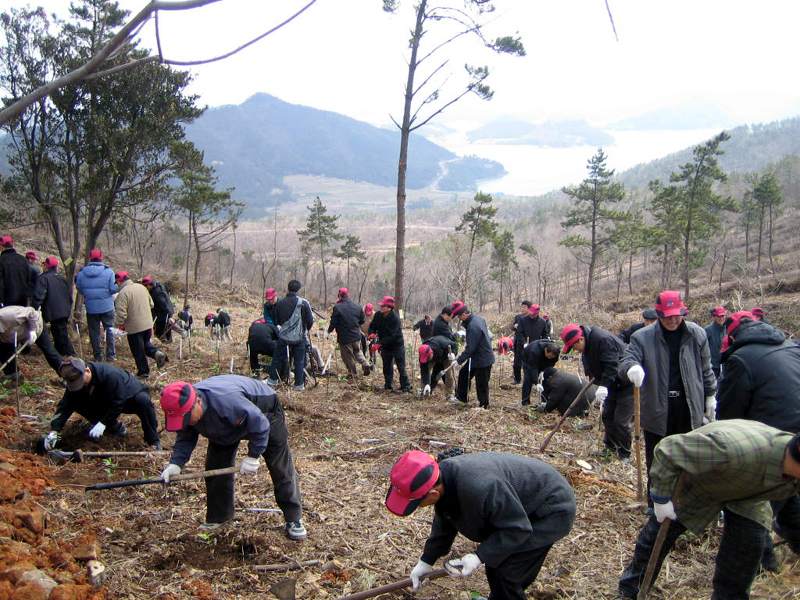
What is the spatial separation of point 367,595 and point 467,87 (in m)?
13.6

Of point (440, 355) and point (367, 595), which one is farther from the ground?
point (440, 355)

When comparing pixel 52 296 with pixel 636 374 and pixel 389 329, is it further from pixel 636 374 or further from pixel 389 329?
pixel 636 374

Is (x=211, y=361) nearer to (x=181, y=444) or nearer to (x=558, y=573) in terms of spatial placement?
(x=181, y=444)

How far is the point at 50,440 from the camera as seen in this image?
4898 mm

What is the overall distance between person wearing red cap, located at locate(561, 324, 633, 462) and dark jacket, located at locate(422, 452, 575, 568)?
109 inches

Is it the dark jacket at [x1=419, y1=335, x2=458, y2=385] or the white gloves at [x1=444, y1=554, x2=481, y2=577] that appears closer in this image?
the white gloves at [x1=444, y1=554, x2=481, y2=577]

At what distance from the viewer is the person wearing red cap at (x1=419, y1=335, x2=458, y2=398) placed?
27.2ft

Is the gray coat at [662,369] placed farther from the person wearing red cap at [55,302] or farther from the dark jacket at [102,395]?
the person wearing red cap at [55,302]

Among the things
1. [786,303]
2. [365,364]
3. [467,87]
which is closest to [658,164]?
[786,303]

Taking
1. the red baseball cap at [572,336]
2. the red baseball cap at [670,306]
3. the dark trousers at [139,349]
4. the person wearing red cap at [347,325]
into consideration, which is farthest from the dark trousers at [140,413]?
the red baseball cap at [670,306]

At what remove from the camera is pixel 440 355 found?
28.1 feet

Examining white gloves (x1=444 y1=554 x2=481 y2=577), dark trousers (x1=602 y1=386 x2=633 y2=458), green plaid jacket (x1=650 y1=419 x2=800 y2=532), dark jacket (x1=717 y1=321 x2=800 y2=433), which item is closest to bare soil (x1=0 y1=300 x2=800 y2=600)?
dark trousers (x1=602 y1=386 x2=633 y2=458)

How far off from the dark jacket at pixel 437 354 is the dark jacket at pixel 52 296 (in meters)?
5.21

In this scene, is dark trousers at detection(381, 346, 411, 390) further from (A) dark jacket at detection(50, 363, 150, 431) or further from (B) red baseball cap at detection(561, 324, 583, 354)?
(A) dark jacket at detection(50, 363, 150, 431)
